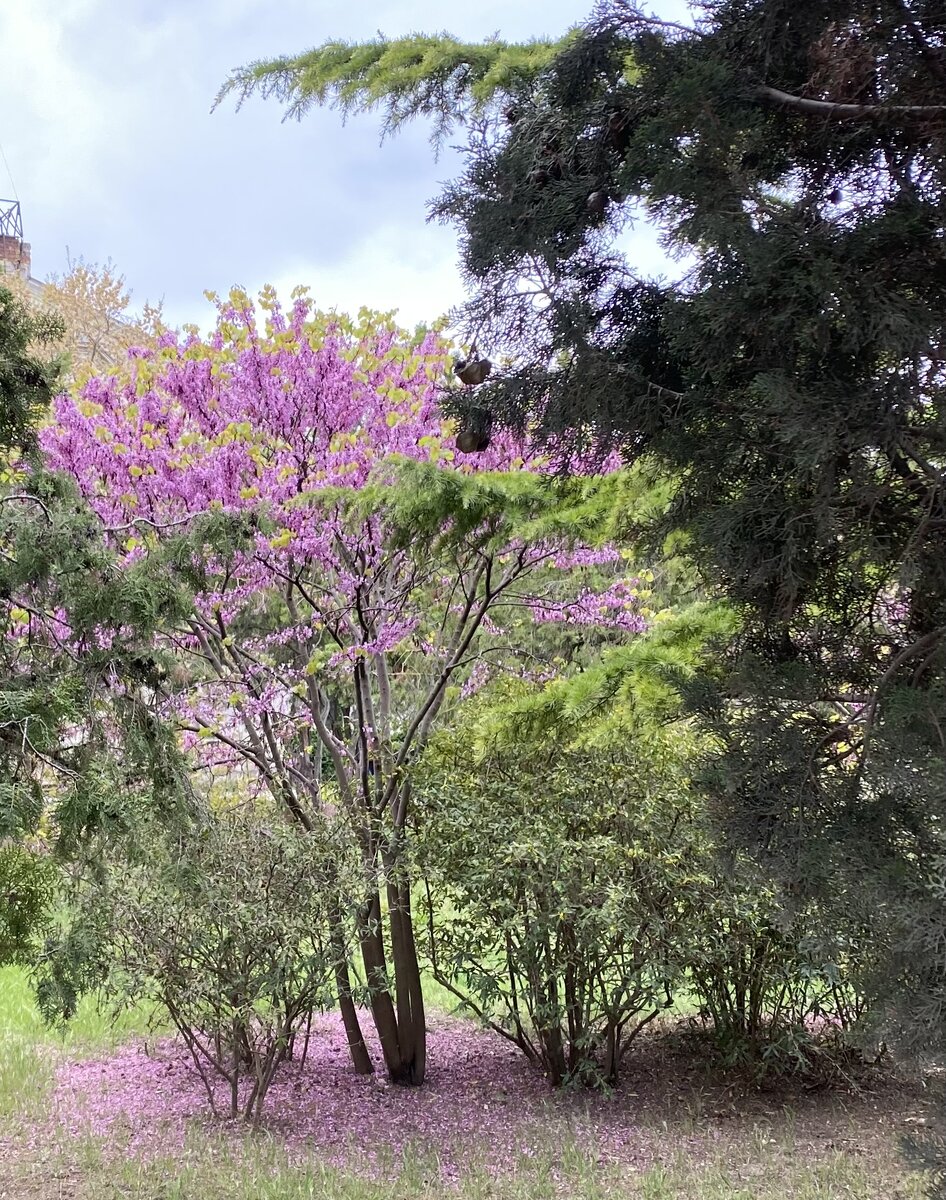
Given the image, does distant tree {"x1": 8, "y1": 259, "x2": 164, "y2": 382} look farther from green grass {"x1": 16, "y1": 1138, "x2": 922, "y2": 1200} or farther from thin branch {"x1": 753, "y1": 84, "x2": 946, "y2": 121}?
thin branch {"x1": 753, "y1": 84, "x2": 946, "y2": 121}

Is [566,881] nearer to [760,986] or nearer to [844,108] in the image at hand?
[760,986]

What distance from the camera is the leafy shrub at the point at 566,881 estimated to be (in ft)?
14.0

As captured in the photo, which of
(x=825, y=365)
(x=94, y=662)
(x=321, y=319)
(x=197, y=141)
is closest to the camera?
(x=825, y=365)

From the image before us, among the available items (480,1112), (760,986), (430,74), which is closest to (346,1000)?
(480,1112)

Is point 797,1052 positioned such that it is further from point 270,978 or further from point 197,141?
point 197,141

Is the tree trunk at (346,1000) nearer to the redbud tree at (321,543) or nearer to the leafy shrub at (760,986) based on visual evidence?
the redbud tree at (321,543)

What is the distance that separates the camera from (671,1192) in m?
3.19

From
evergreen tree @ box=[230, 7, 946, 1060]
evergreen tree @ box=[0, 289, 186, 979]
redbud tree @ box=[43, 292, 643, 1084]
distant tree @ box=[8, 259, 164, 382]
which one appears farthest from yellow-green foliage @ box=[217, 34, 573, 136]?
distant tree @ box=[8, 259, 164, 382]

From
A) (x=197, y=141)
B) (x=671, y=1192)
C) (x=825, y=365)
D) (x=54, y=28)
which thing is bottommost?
(x=671, y=1192)

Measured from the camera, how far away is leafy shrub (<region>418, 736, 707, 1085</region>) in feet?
14.0

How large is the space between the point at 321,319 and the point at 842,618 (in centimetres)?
393

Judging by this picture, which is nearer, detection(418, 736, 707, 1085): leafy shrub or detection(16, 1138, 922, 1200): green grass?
detection(16, 1138, 922, 1200): green grass

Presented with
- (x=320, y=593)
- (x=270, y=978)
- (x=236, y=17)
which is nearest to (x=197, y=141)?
(x=236, y=17)

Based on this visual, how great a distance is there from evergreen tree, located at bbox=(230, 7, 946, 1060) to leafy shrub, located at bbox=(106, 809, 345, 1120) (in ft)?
7.95
